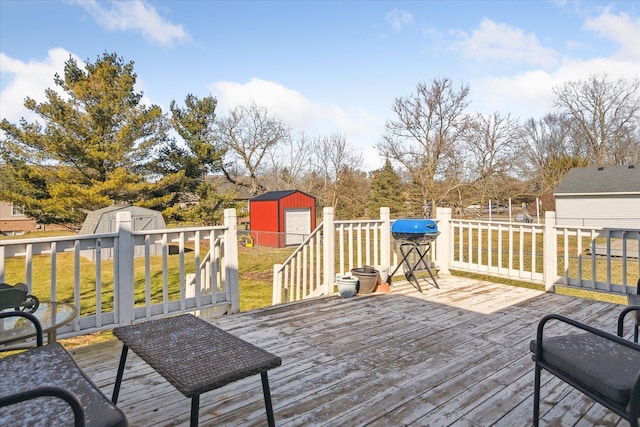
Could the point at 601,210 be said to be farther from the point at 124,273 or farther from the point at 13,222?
the point at 13,222

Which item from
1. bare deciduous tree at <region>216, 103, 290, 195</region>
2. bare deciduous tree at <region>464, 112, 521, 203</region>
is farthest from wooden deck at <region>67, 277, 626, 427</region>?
bare deciduous tree at <region>216, 103, 290, 195</region>

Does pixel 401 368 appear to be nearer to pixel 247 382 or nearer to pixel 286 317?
pixel 247 382

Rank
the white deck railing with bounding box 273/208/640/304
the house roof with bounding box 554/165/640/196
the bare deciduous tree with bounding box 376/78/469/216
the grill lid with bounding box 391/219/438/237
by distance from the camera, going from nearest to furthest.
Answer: the white deck railing with bounding box 273/208/640/304, the grill lid with bounding box 391/219/438/237, the bare deciduous tree with bounding box 376/78/469/216, the house roof with bounding box 554/165/640/196

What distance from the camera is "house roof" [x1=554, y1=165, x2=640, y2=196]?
52.6ft

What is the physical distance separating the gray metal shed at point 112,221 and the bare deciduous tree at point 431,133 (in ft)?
31.9

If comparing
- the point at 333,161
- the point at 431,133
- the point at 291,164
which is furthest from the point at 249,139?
the point at 431,133

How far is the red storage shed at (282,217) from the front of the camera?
1542cm

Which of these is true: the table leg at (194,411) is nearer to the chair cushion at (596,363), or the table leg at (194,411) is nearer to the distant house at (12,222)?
the chair cushion at (596,363)

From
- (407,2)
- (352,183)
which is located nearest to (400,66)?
(407,2)

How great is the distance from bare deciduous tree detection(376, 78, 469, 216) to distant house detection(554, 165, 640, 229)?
5.87 metres

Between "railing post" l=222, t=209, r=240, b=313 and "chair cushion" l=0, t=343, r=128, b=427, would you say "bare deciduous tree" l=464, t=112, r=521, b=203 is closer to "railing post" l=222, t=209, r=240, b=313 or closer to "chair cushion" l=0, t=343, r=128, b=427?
"railing post" l=222, t=209, r=240, b=313

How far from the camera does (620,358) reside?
4.86 feet

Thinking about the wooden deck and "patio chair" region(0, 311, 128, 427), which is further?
the wooden deck

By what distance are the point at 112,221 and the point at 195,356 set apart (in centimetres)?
1171
